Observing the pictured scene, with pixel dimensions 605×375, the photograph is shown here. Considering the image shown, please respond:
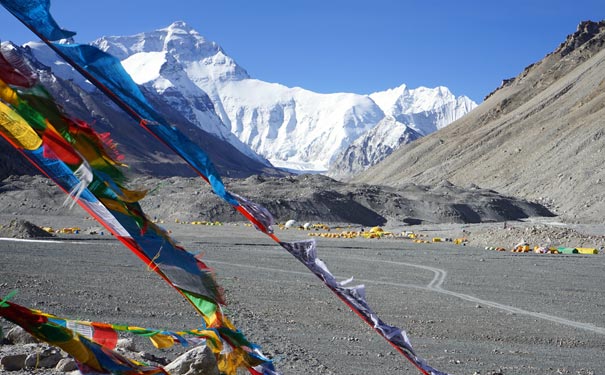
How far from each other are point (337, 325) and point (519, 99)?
367 ft

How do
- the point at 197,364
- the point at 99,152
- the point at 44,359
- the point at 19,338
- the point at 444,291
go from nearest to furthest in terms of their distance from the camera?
the point at 99,152
the point at 197,364
the point at 44,359
the point at 19,338
the point at 444,291

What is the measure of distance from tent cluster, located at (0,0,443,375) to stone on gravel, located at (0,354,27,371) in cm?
221

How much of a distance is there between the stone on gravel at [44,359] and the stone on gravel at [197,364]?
114 cm

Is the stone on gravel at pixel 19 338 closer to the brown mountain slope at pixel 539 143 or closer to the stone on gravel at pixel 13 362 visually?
the stone on gravel at pixel 13 362

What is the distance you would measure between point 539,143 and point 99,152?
8638 cm

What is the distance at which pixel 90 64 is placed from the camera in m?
3.50

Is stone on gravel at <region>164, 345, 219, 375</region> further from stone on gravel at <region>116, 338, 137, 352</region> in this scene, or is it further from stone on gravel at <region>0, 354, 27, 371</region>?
stone on gravel at <region>0, 354, 27, 371</region>

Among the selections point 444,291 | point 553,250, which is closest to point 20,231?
point 444,291

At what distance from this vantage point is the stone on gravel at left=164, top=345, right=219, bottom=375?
193 inches

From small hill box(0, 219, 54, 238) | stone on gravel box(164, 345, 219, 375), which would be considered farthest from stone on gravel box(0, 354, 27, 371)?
small hill box(0, 219, 54, 238)

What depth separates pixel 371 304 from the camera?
13055mm

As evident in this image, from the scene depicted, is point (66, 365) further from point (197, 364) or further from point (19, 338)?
point (19, 338)

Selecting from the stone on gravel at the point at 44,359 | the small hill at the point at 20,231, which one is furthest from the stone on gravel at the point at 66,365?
the small hill at the point at 20,231

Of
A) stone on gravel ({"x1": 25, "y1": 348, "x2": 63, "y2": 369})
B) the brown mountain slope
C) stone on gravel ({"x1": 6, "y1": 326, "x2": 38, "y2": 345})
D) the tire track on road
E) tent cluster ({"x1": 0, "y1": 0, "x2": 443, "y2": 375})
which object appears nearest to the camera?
tent cluster ({"x1": 0, "y1": 0, "x2": 443, "y2": 375})
